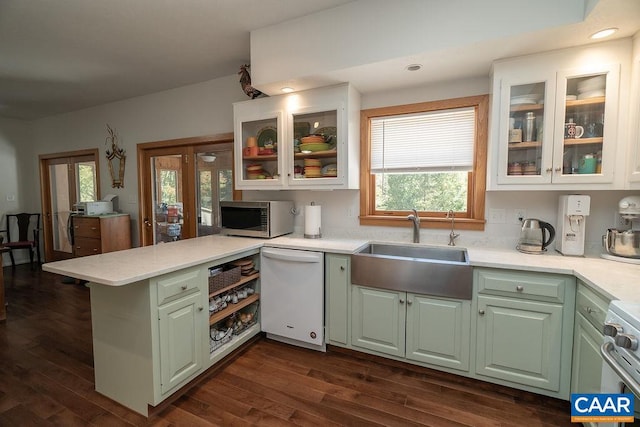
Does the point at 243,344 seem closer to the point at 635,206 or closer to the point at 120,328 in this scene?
the point at 120,328

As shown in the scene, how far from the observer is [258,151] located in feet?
9.10

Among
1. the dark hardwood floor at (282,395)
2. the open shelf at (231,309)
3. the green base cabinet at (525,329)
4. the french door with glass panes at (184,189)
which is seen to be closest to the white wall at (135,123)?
the french door with glass panes at (184,189)

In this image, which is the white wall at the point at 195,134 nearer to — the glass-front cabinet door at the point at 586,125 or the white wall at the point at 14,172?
the white wall at the point at 14,172

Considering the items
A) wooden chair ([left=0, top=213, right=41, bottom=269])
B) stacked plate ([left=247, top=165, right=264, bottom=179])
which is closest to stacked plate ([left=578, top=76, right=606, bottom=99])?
stacked plate ([left=247, top=165, right=264, bottom=179])

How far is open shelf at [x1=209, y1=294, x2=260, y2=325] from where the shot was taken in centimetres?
209

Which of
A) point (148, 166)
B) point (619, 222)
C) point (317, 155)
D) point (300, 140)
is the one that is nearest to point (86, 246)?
point (148, 166)

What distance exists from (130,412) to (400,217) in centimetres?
233

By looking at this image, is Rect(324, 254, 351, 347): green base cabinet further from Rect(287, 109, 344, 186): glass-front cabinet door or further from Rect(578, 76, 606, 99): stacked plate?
Rect(578, 76, 606, 99): stacked plate

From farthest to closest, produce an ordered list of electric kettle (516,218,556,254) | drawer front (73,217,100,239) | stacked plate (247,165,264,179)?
1. drawer front (73,217,100,239)
2. stacked plate (247,165,264,179)
3. electric kettle (516,218,556,254)

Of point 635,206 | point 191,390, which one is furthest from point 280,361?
point 635,206

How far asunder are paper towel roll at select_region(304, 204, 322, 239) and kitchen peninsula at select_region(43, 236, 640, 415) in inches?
36.8

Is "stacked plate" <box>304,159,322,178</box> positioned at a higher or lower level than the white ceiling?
lower

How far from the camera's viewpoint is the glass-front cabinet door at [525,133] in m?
1.90

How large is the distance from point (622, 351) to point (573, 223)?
3.98 feet
